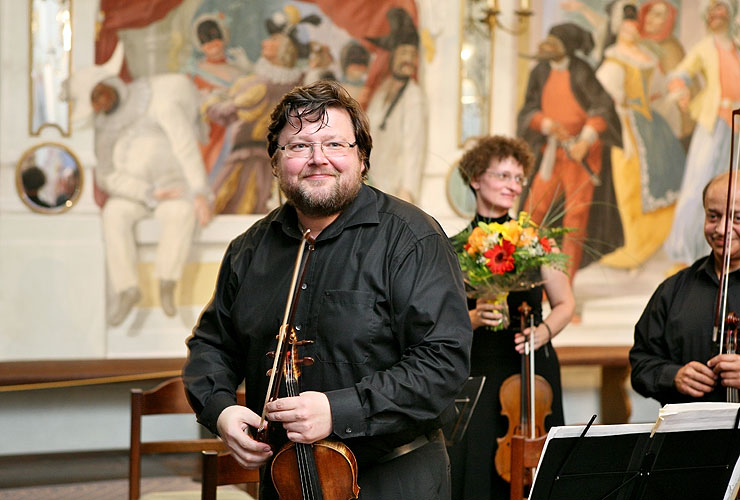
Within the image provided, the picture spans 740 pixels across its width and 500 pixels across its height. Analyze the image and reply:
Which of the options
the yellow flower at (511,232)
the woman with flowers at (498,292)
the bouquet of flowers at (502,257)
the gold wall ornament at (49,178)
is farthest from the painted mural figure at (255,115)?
the yellow flower at (511,232)

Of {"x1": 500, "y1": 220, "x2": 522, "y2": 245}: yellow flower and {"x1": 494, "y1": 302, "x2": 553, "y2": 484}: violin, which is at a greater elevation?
{"x1": 500, "y1": 220, "x2": 522, "y2": 245}: yellow flower

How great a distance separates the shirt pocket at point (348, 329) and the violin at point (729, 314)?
1465 millimetres

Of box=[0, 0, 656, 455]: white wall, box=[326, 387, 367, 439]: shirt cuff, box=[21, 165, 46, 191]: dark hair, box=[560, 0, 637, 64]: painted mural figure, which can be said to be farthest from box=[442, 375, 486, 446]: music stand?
box=[560, 0, 637, 64]: painted mural figure

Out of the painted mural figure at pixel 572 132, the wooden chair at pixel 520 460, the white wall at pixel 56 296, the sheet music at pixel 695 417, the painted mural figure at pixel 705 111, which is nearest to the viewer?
the sheet music at pixel 695 417

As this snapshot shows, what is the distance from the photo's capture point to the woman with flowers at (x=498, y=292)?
3.70 metres

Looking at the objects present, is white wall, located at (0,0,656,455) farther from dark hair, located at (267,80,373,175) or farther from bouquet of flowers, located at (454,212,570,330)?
dark hair, located at (267,80,373,175)

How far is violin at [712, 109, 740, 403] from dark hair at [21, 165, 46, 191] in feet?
14.1

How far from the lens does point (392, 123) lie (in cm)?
674

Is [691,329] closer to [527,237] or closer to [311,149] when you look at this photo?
[527,237]

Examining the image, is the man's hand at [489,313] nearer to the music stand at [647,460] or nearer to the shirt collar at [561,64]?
the music stand at [647,460]

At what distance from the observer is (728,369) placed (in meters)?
3.12

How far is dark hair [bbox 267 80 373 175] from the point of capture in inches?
96.5

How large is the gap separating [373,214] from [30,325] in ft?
13.5

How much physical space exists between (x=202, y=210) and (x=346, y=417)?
4.33 m
